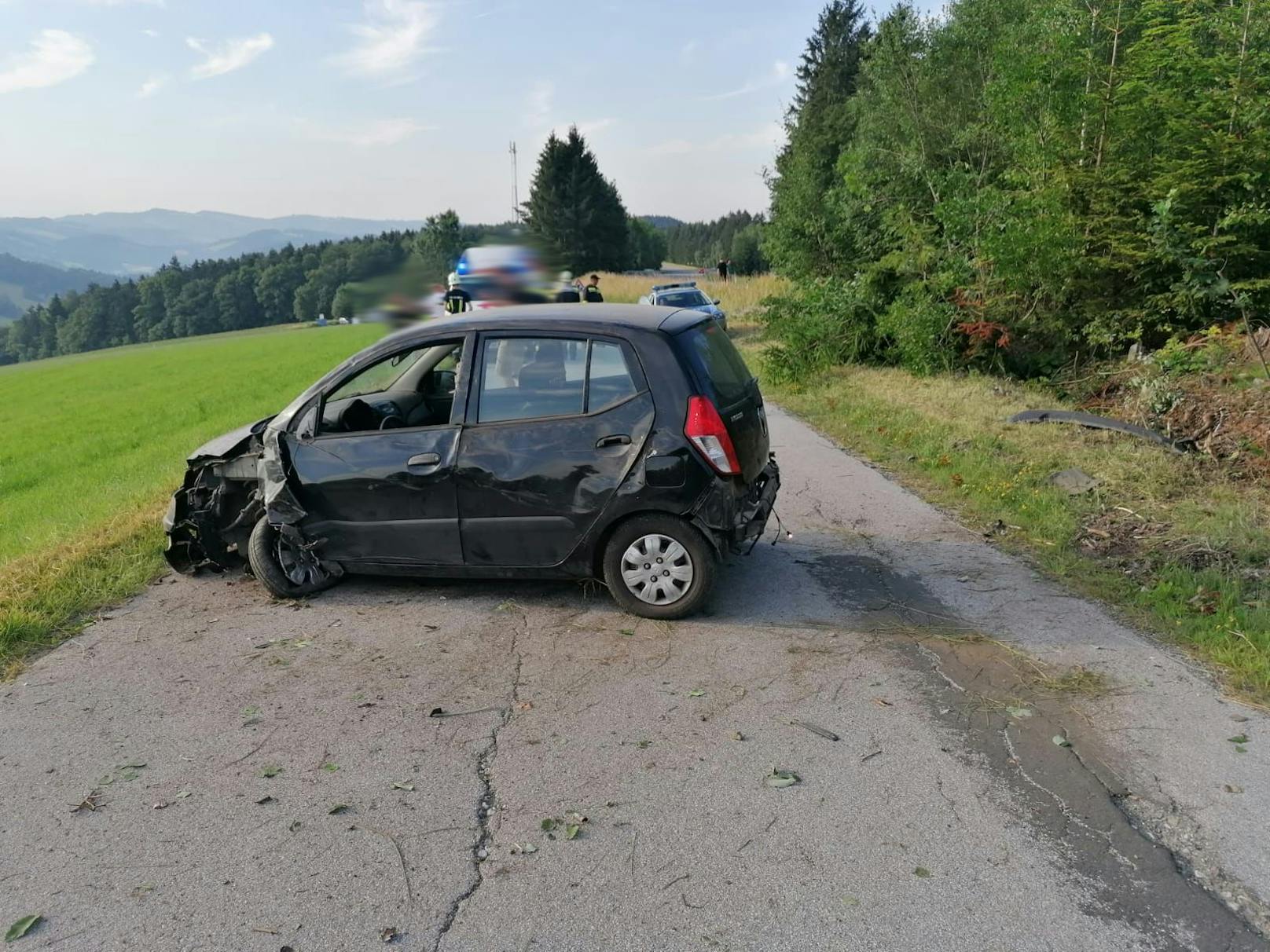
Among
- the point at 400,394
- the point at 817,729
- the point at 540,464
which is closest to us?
the point at 817,729

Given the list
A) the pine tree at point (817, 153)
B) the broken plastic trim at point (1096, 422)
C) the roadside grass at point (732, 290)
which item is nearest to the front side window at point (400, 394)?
the broken plastic trim at point (1096, 422)

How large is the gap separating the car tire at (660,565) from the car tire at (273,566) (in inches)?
81.4

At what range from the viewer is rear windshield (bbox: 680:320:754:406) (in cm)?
512

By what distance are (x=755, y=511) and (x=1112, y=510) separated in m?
3.26

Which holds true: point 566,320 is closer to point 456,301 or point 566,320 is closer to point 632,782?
point 632,782

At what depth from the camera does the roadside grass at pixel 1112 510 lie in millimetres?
4887

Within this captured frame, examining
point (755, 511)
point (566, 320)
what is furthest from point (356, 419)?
point (755, 511)

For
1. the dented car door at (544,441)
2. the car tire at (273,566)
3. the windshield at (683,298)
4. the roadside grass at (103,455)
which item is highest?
the windshield at (683,298)

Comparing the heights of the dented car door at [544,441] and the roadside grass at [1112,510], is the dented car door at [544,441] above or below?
above

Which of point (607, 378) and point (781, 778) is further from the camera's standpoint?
point (607, 378)

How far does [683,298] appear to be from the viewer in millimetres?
25328

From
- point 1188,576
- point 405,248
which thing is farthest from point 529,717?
point 405,248

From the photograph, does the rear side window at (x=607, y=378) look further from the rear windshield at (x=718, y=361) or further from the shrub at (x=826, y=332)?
the shrub at (x=826, y=332)

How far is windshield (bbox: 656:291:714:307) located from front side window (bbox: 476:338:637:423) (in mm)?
20010
